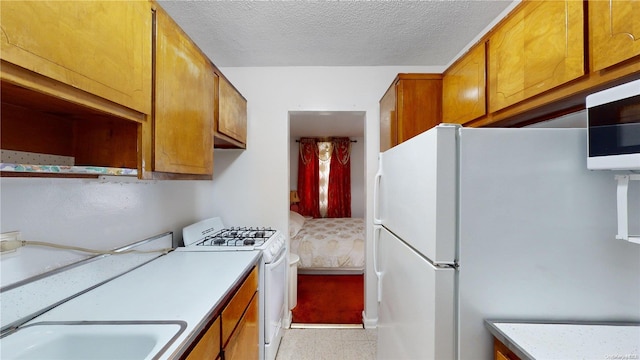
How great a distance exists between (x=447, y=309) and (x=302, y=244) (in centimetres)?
255

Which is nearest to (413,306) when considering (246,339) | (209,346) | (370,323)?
(209,346)

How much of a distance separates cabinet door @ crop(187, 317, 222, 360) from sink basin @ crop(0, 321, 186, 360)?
4.2 inches

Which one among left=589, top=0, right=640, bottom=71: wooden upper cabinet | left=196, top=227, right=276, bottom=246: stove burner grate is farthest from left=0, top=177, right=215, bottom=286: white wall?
left=589, top=0, right=640, bottom=71: wooden upper cabinet

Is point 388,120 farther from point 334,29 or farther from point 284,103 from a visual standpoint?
point 284,103

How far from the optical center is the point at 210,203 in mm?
2369

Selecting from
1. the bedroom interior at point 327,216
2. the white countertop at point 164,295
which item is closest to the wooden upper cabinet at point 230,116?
the bedroom interior at point 327,216

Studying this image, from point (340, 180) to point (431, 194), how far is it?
4.47 m

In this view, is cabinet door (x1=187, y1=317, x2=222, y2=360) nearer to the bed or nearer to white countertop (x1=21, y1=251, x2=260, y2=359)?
white countertop (x1=21, y1=251, x2=260, y2=359)

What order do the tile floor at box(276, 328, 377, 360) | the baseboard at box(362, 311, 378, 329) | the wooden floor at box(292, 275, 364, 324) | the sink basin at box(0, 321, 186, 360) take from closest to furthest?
1. the sink basin at box(0, 321, 186, 360)
2. the tile floor at box(276, 328, 377, 360)
3. the baseboard at box(362, 311, 378, 329)
4. the wooden floor at box(292, 275, 364, 324)

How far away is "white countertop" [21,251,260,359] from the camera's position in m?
0.87

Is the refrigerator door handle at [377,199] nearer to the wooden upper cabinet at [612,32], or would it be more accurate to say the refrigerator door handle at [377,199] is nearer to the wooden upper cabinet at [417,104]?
the wooden upper cabinet at [417,104]

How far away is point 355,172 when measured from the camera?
5.46 metres

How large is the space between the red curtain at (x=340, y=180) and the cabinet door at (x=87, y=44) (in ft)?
14.7

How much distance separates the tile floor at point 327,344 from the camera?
6.40ft
